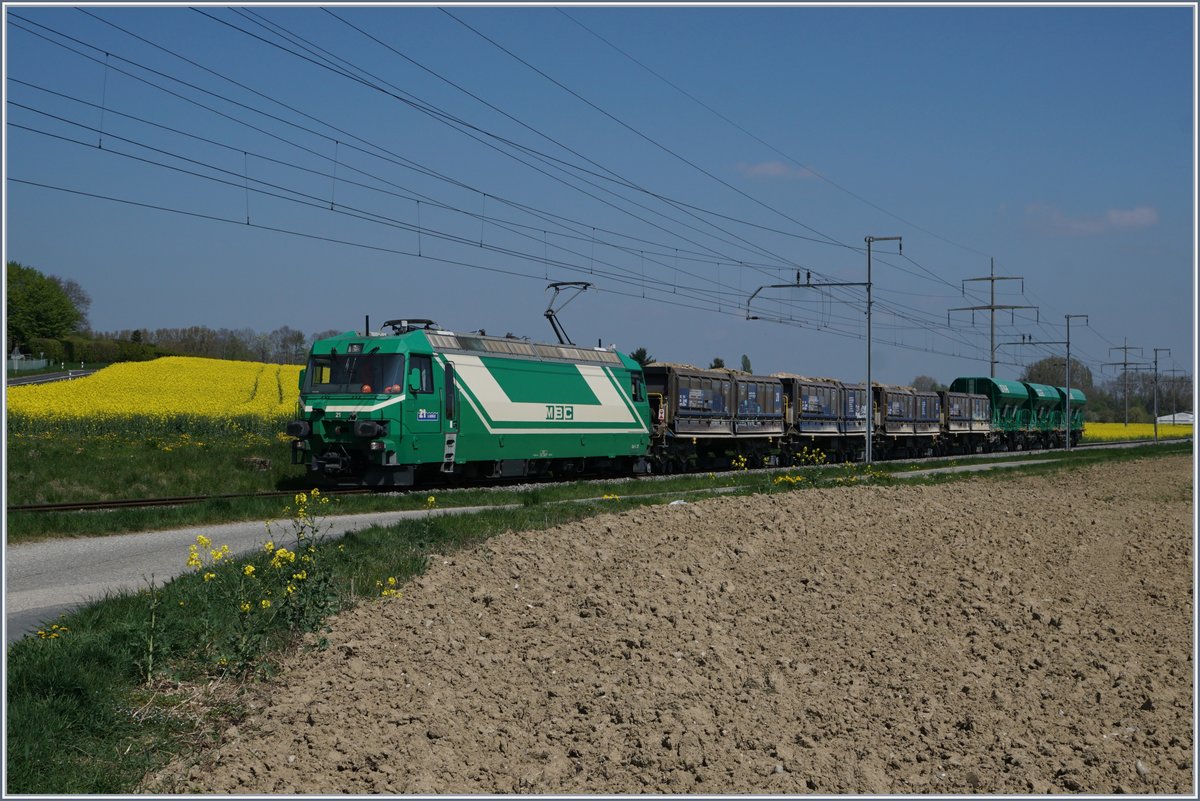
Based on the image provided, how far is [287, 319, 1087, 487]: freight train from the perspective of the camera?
23.2m

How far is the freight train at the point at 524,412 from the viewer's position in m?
23.2

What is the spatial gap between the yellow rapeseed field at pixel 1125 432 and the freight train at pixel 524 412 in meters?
62.0

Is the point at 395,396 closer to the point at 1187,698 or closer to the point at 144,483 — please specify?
the point at 144,483

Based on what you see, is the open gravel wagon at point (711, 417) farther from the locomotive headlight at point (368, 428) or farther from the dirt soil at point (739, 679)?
the dirt soil at point (739, 679)

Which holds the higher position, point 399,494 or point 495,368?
point 495,368

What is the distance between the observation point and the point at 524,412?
Result: 88.4 ft

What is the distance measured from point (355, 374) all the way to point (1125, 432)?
97287mm

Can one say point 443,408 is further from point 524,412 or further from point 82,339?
point 82,339

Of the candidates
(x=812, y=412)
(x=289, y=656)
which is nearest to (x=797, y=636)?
(x=289, y=656)

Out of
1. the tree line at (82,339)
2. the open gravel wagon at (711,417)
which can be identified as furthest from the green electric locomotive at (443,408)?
the tree line at (82,339)

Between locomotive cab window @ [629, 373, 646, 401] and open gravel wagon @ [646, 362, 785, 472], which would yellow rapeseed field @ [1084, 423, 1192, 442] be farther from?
locomotive cab window @ [629, 373, 646, 401]

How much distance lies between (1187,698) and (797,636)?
2.97 metres

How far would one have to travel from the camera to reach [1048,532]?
1596 cm

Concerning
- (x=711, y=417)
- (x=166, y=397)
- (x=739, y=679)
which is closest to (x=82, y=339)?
(x=166, y=397)
